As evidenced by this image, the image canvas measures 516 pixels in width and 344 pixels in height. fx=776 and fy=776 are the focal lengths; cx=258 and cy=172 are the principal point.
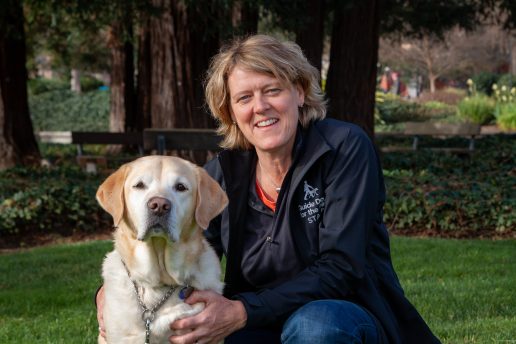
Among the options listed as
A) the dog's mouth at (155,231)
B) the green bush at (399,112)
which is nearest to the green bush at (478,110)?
the green bush at (399,112)

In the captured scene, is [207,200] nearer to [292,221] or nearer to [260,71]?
[292,221]

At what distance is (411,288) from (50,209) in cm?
507

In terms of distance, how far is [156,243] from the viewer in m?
3.28

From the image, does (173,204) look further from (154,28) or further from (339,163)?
(154,28)

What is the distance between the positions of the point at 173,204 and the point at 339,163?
0.76 metres

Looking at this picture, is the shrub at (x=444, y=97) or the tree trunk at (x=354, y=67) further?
the shrub at (x=444, y=97)

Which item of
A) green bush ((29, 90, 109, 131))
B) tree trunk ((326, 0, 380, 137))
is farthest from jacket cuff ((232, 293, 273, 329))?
green bush ((29, 90, 109, 131))

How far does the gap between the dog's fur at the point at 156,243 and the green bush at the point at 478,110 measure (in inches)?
926

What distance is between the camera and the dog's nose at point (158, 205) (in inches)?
123

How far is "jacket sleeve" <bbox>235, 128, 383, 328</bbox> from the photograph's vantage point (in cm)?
328

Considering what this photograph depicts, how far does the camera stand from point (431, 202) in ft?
30.4

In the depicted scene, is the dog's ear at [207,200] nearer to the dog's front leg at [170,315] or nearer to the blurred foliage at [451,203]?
the dog's front leg at [170,315]

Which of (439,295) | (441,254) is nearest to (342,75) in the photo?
(441,254)

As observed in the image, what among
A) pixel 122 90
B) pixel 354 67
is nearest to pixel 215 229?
pixel 354 67
